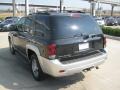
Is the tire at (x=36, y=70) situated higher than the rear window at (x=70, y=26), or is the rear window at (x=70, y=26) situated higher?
the rear window at (x=70, y=26)

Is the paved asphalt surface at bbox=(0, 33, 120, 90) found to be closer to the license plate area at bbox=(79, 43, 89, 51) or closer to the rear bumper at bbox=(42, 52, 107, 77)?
the rear bumper at bbox=(42, 52, 107, 77)

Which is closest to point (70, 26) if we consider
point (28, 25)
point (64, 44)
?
point (64, 44)

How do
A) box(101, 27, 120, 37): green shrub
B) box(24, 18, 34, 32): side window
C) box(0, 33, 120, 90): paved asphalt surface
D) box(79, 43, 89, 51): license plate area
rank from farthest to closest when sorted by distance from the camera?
box(101, 27, 120, 37): green shrub < box(24, 18, 34, 32): side window < box(0, 33, 120, 90): paved asphalt surface < box(79, 43, 89, 51): license plate area

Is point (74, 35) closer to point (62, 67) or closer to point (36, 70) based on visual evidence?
point (62, 67)

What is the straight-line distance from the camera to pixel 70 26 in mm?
5855

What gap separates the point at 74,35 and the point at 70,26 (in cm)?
25

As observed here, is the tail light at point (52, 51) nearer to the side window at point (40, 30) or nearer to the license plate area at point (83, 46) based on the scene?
the side window at point (40, 30)

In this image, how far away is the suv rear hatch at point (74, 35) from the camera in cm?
564

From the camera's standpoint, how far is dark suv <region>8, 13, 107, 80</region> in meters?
5.59

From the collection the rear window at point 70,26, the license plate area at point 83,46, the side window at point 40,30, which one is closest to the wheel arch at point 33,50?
the side window at point 40,30

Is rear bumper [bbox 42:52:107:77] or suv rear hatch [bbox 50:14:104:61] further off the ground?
suv rear hatch [bbox 50:14:104:61]

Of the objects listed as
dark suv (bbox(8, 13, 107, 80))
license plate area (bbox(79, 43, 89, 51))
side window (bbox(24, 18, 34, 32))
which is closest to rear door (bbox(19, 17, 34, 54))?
side window (bbox(24, 18, 34, 32))

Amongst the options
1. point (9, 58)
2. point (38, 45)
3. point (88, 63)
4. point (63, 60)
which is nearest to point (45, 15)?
point (38, 45)

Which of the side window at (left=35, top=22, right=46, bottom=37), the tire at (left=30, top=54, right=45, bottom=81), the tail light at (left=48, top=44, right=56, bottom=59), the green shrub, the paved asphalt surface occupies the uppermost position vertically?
the side window at (left=35, top=22, right=46, bottom=37)
